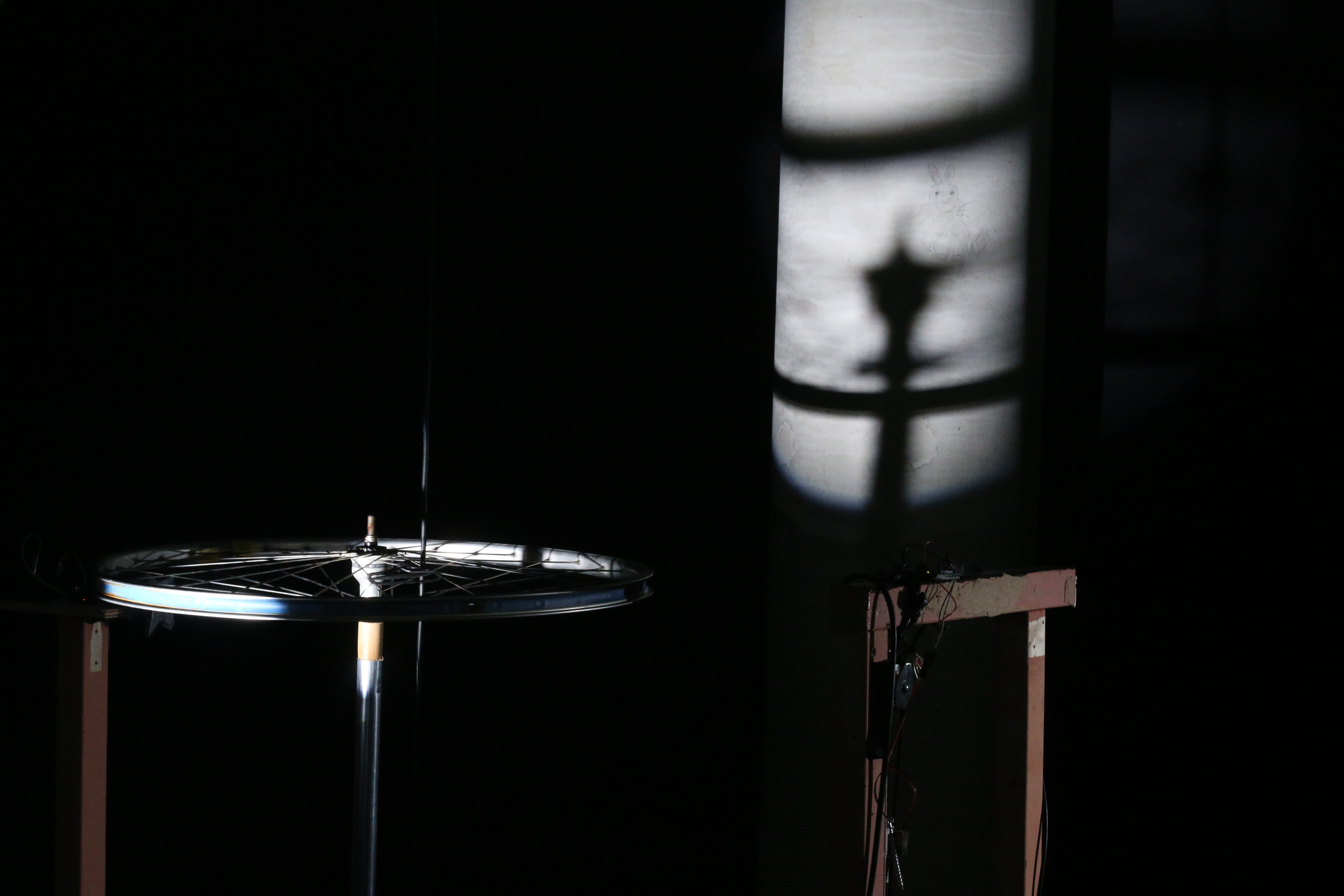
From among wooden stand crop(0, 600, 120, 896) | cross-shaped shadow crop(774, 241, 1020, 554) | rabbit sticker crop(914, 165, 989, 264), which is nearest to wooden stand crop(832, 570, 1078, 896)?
cross-shaped shadow crop(774, 241, 1020, 554)

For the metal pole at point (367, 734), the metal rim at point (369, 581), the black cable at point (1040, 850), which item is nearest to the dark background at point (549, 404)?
the black cable at point (1040, 850)

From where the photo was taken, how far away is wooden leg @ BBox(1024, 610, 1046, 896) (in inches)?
82.4

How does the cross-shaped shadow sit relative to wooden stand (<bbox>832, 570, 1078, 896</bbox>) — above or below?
above

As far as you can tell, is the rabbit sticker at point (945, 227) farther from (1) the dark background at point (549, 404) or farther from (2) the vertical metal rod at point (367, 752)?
(2) the vertical metal rod at point (367, 752)

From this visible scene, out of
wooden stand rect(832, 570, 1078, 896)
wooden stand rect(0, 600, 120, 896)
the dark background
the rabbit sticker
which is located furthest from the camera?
the rabbit sticker

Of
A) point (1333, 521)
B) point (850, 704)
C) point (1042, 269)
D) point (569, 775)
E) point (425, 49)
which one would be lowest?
point (569, 775)

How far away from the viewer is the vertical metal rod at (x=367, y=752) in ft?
5.65

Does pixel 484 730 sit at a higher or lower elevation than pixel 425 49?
lower

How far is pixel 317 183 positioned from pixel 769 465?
4.29ft

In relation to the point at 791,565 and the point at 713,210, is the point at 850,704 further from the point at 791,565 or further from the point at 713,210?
the point at 713,210

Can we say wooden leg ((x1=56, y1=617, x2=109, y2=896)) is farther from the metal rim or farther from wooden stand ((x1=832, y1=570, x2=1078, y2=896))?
wooden stand ((x1=832, y1=570, x2=1078, y2=896))

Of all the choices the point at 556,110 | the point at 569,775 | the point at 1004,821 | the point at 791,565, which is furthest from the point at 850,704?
the point at 556,110

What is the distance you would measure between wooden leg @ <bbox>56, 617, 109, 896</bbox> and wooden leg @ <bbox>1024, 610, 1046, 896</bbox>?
1.57 m

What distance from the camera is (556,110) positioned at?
9.95ft
